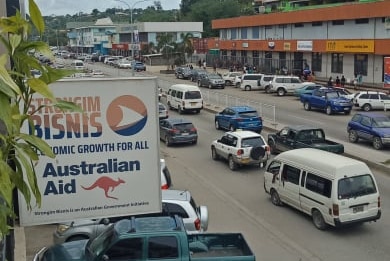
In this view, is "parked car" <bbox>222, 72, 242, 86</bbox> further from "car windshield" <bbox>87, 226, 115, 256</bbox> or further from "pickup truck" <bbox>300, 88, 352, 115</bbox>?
"car windshield" <bbox>87, 226, 115, 256</bbox>

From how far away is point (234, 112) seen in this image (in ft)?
97.5

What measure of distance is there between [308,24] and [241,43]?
56.2ft

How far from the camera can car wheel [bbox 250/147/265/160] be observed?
21.0 metres

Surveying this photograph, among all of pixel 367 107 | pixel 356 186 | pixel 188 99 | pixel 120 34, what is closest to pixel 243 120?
pixel 188 99

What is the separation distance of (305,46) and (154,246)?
52481 mm

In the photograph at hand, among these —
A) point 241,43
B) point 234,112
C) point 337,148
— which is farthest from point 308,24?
point 337,148

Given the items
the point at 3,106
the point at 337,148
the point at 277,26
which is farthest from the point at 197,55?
the point at 3,106

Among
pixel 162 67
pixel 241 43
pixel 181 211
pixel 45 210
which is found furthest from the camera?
pixel 162 67

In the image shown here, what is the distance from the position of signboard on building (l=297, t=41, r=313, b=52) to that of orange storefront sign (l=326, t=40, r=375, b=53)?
3.18 metres

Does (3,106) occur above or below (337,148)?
above

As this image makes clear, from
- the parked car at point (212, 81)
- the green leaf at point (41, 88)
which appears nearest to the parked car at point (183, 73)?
the parked car at point (212, 81)

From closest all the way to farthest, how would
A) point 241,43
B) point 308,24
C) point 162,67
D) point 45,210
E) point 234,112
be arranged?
point 45,210 < point 234,112 < point 308,24 < point 241,43 < point 162,67

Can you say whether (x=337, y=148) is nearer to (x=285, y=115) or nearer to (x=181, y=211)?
(x=181, y=211)

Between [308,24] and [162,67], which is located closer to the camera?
[308,24]
